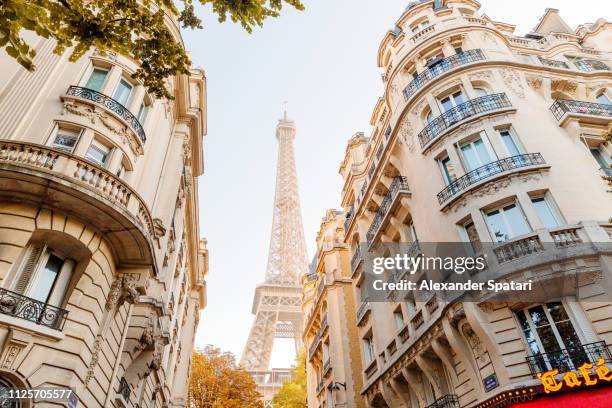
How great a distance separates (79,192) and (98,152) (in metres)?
3.76

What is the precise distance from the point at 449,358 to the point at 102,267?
1109cm

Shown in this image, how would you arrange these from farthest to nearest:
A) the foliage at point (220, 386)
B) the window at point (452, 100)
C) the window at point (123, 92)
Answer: the foliage at point (220, 386) → the window at point (452, 100) → the window at point (123, 92)

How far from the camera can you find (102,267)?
10344mm

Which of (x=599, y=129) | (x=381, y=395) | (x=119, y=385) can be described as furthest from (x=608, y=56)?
(x=119, y=385)

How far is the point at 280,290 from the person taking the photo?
3157 inches

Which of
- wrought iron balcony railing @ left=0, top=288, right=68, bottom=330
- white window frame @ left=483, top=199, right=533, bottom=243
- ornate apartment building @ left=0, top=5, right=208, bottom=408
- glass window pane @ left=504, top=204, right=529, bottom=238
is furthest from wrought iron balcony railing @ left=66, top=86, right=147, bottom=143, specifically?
glass window pane @ left=504, top=204, right=529, bottom=238

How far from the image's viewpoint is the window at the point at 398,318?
18.5 metres

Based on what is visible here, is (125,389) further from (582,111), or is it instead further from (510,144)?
(582,111)

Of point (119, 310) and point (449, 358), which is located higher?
point (119, 310)

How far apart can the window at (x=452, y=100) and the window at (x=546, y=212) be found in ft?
19.4

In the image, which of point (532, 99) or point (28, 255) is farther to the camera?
point (532, 99)

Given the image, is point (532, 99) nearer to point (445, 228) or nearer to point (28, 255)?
point (445, 228)

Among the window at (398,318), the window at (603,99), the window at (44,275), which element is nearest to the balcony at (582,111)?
the window at (603,99)

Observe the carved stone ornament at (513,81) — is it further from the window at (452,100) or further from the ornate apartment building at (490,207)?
the window at (452,100)
